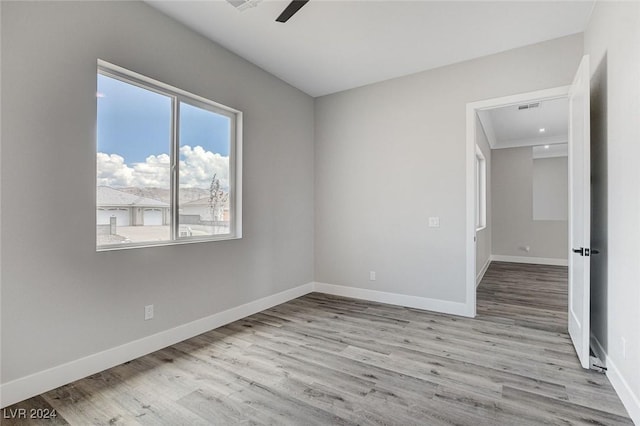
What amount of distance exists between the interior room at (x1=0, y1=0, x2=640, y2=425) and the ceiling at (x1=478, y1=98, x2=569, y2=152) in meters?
1.76

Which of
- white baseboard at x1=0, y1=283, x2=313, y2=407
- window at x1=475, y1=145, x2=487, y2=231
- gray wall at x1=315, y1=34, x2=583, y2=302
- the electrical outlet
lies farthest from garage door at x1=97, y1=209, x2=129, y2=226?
window at x1=475, y1=145, x2=487, y2=231

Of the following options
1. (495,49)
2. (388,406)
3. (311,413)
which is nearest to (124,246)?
(311,413)

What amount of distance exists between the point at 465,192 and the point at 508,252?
528cm

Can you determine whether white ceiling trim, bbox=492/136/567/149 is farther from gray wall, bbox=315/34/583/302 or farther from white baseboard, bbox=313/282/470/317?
white baseboard, bbox=313/282/470/317

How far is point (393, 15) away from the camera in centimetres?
280

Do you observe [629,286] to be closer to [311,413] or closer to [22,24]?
[311,413]

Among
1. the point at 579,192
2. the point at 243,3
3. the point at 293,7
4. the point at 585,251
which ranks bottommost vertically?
the point at 585,251

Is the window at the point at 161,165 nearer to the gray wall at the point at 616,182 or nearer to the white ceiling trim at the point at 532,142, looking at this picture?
the gray wall at the point at 616,182

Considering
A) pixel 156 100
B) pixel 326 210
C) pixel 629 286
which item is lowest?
pixel 629 286

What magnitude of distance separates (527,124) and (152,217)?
6.60 m

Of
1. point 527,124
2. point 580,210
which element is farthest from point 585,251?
point 527,124

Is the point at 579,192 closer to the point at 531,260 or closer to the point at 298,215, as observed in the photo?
the point at 298,215

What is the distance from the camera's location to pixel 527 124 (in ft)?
20.2

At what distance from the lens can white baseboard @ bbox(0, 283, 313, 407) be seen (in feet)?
6.49
